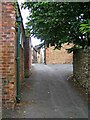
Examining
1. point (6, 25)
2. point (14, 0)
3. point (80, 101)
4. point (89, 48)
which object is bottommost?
point (80, 101)

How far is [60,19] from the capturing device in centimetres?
1059

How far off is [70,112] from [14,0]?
3800 mm

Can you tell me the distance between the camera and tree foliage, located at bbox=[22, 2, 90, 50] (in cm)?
1034

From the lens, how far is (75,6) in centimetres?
1034

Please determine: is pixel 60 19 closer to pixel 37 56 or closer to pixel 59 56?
pixel 59 56

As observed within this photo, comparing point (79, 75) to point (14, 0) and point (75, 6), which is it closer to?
point (75, 6)

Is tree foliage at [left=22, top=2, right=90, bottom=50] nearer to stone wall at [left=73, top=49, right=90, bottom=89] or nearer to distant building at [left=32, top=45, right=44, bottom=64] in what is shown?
stone wall at [left=73, top=49, right=90, bottom=89]

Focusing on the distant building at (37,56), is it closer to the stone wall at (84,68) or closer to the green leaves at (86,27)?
the stone wall at (84,68)

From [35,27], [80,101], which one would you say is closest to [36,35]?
[35,27]

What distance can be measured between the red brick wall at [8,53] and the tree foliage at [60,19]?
→ 308 centimetres

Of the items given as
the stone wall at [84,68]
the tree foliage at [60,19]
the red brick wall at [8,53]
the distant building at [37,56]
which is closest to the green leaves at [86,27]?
the red brick wall at [8,53]

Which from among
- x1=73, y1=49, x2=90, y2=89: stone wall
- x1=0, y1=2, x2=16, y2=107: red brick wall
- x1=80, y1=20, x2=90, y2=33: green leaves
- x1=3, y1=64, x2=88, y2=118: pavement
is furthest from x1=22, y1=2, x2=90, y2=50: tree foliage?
x1=80, y1=20, x2=90, y2=33: green leaves

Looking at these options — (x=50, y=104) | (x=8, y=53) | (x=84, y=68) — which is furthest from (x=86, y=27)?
(x=84, y=68)

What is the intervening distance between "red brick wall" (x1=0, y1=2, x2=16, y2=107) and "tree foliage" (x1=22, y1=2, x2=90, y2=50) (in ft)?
10.1
